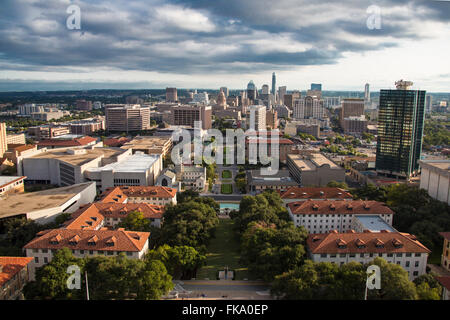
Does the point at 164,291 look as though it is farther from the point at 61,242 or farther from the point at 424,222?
the point at 424,222

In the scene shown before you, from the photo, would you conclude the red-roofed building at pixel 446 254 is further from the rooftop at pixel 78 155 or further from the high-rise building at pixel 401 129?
the rooftop at pixel 78 155

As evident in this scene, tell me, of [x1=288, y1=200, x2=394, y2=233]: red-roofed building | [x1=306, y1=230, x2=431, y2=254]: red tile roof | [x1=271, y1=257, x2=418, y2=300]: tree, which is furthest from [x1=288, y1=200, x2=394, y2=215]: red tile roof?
[x1=271, y1=257, x2=418, y2=300]: tree

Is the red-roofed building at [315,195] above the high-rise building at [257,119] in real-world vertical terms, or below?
below

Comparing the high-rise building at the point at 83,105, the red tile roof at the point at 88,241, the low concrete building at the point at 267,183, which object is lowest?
the low concrete building at the point at 267,183

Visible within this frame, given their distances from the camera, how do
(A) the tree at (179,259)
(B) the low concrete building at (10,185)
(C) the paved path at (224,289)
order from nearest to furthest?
1. (C) the paved path at (224,289)
2. (A) the tree at (179,259)
3. (B) the low concrete building at (10,185)

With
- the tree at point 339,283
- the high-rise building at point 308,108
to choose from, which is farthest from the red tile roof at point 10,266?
the high-rise building at point 308,108

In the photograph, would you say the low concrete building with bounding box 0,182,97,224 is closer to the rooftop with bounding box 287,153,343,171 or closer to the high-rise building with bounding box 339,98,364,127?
the rooftop with bounding box 287,153,343,171

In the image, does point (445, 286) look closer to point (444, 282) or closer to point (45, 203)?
point (444, 282)
